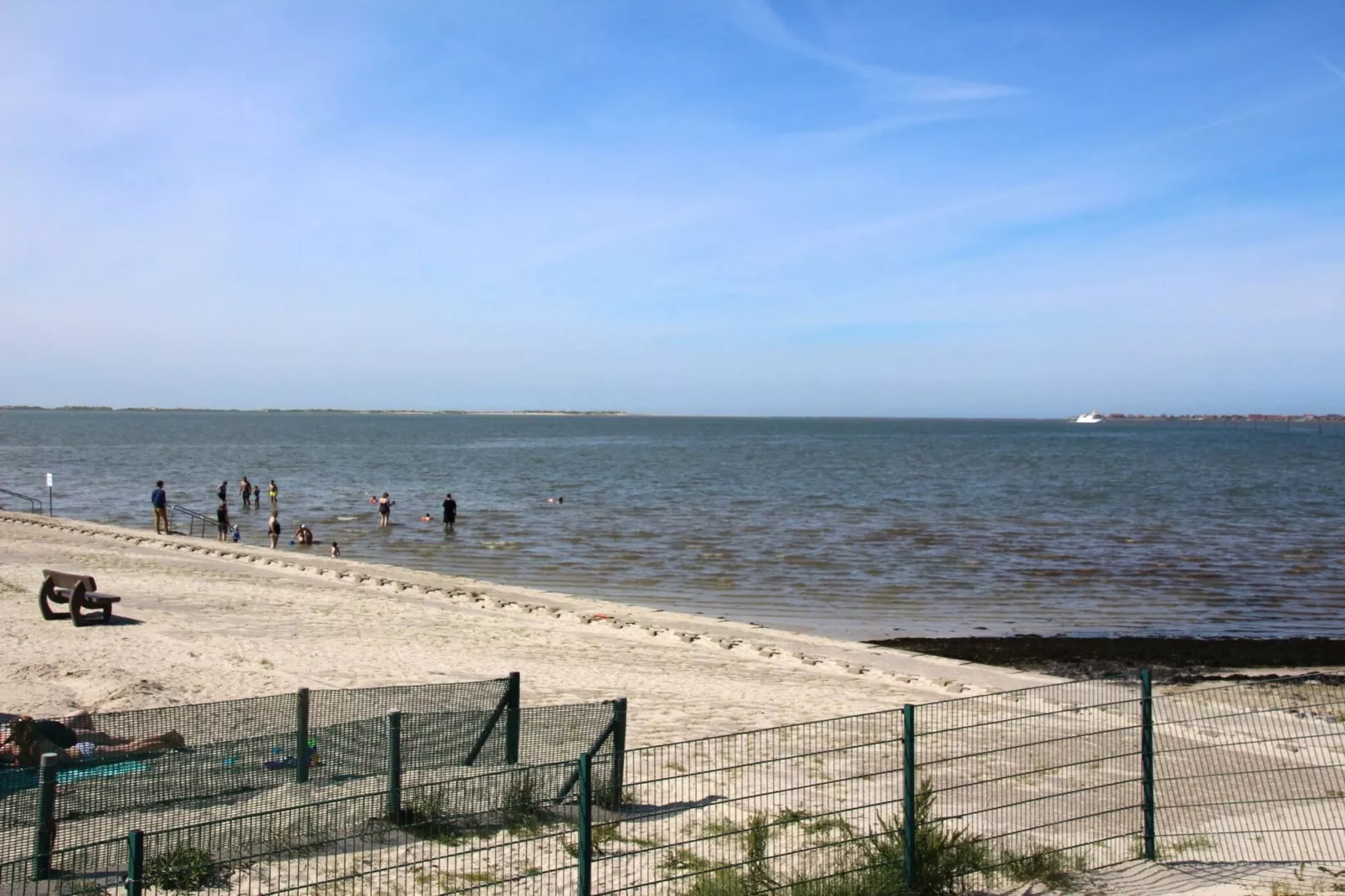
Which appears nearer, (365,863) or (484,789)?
(365,863)

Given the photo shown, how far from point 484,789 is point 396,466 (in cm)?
7993

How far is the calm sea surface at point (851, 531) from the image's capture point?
25734 millimetres

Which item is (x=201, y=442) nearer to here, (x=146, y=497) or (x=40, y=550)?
(x=146, y=497)

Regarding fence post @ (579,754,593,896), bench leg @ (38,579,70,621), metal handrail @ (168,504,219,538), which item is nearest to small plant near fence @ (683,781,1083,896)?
fence post @ (579,754,593,896)

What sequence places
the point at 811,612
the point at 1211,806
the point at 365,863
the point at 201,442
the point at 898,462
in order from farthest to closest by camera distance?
the point at 201,442 → the point at 898,462 → the point at 811,612 → the point at 1211,806 → the point at 365,863

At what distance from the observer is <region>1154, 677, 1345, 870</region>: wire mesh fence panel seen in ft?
28.7

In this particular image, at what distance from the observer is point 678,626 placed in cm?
2177

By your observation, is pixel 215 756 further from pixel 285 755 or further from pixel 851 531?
pixel 851 531

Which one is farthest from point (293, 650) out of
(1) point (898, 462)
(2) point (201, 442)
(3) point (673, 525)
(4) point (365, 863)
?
(2) point (201, 442)

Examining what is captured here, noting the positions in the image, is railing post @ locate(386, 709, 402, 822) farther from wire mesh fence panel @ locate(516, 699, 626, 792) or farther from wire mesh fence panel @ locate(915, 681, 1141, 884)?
wire mesh fence panel @ locate(915, 681, 1141, 884)

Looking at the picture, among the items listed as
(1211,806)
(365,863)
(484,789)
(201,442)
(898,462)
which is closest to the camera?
(365,863)

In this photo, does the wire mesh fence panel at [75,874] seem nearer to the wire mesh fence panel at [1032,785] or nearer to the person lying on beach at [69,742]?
the person lying on beach at [69,742]

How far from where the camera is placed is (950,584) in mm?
28953

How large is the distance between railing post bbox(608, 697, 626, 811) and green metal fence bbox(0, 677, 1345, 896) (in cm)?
3
